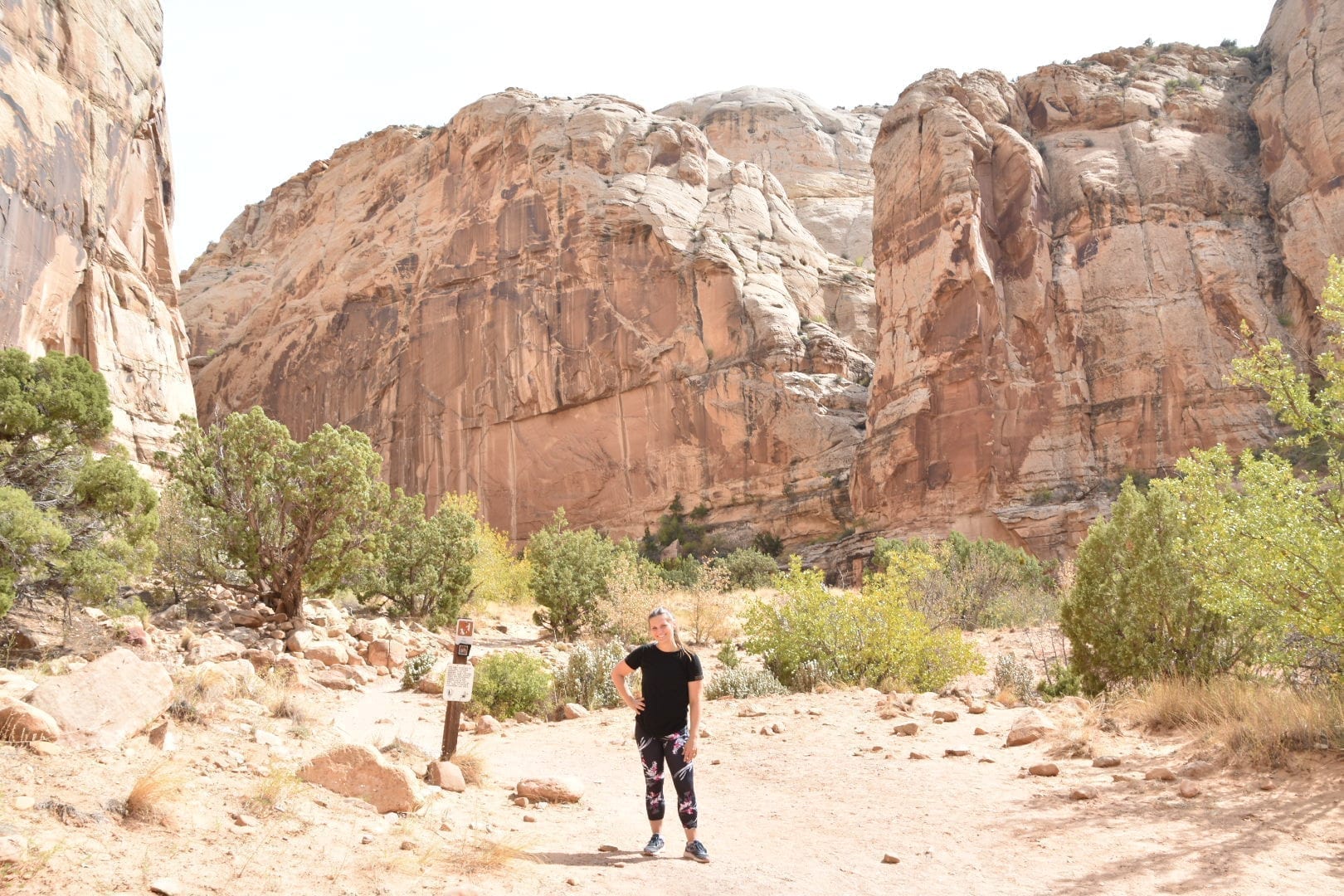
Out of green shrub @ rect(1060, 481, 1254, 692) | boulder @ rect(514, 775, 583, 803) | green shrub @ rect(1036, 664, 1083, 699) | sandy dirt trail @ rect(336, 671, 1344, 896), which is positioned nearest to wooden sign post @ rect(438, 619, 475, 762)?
sandy dirt trail @ rect(336, 671, 1344, 896)

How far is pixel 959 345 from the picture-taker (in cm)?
3666

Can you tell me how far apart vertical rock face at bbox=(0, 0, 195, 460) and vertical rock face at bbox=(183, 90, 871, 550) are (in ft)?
63.2

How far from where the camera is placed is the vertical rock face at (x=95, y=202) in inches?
890

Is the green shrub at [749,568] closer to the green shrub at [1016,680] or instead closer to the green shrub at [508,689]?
the green shrub at [1016,680]

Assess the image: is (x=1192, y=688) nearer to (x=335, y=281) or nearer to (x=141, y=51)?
(x=141, y=51)

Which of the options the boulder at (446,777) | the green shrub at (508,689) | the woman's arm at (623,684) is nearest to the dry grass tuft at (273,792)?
the boulder at (446,777)

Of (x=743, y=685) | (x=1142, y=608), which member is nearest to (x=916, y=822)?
(x=1142, y=608)

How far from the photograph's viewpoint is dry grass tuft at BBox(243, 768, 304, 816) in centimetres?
584

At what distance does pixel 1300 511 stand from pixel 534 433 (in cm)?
4142

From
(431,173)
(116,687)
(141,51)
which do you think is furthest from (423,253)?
(116,687)

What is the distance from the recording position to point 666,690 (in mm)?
6086

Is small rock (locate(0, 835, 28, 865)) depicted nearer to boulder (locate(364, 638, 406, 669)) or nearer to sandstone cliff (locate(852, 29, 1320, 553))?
boulder (locate(364, 638, 406, 669))

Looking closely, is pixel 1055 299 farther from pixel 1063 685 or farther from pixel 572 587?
pixel 1063 685

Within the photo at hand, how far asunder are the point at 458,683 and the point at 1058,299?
3470 centimetres
